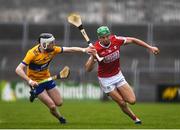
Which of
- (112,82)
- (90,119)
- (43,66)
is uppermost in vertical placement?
(43,66)

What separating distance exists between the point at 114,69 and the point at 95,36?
67.3 ft

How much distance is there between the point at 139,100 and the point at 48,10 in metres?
9.61

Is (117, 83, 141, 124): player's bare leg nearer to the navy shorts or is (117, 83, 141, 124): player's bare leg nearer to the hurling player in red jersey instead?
the hurling player in red jersey

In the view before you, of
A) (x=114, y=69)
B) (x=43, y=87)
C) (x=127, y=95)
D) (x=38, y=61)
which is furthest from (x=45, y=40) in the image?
(x=127, y=95)

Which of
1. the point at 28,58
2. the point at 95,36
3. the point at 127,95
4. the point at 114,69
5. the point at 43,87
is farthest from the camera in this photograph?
the point at 95,36

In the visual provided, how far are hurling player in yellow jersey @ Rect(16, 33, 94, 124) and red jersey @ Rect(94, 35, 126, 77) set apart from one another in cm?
47

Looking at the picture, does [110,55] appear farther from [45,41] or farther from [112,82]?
[45,41]

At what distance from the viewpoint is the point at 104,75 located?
17891 mm

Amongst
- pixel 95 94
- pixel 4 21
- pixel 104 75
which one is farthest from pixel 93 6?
pixel 104 75

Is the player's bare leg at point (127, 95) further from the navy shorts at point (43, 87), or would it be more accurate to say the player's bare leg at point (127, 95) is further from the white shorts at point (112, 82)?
the navy shorts at point (43, 87)

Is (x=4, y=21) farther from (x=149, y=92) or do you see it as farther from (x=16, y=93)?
(x=149, y=92)

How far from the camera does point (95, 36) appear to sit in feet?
126

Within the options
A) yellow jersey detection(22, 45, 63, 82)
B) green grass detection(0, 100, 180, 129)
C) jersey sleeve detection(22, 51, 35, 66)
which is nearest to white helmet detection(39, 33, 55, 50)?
yellow jersey detection(22, 45, 63, 82)

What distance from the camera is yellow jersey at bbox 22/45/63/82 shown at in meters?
17.6
